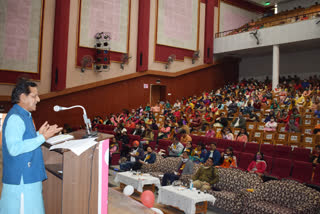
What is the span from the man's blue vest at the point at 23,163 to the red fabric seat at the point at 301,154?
19.5ft

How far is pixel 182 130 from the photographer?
9.41m

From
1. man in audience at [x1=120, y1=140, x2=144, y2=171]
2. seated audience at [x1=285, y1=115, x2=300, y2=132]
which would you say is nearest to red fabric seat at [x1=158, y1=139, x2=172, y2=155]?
man in audience at [x1=120, y1=140, x2=144, y2=171]

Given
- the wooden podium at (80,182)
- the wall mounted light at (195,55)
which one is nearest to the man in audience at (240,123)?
the wooden podium at (80,182)

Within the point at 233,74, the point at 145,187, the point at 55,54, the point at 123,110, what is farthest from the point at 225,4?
the point at 145,187

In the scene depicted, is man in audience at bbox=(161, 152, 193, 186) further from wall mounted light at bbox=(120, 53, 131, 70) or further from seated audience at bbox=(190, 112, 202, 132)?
wall mounted light at bbox=(120, 53, 131, 70)

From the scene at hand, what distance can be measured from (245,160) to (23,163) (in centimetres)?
557

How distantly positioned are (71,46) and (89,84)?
1.82 metres

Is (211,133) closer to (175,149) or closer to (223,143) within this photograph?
(223,143)

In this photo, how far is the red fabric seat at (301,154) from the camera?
20.8 ft

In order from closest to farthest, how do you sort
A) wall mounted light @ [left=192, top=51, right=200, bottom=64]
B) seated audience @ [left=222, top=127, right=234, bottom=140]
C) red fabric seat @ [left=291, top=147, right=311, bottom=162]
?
red fabric seat @ [left=291, top=147, right=311, bottom=162], seated audience @ [left=222, top=127, right=234, bottom=140], wall mounted light @ [left=192, top=51, right=200, bottom=64]

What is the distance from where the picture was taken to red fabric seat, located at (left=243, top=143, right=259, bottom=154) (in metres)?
7.14

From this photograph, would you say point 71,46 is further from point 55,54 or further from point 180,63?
point 180,63

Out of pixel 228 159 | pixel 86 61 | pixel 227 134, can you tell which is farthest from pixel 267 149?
pixel 86 61

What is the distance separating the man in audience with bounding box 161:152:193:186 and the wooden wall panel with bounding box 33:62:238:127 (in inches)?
308
